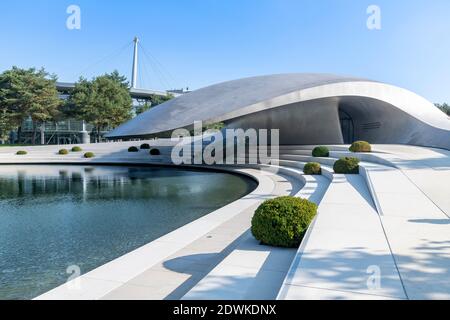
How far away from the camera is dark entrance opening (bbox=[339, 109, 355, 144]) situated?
26.2 m

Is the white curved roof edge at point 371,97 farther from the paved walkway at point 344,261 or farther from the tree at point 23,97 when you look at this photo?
the tree at point 23,97

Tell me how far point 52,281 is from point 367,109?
21892 millimetres

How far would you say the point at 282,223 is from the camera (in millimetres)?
5047

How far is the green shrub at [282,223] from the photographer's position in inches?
198

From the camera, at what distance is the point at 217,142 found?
2633cm

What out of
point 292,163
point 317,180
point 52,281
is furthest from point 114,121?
point 52,281

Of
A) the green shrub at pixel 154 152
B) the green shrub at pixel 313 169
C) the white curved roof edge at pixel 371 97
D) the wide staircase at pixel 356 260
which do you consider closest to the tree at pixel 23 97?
the green shrub at pixel 154 152

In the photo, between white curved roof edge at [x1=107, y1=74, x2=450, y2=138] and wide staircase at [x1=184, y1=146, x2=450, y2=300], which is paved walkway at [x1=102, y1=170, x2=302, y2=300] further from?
white curved roof edge at [x1=107, y1=74, x2=450, y2=138]

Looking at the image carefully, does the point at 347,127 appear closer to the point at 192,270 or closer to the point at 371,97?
the point at 371,97

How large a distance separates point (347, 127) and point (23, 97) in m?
34.2

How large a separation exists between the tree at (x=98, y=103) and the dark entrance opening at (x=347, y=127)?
28624 millimetres

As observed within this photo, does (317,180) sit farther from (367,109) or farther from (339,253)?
(367,109)

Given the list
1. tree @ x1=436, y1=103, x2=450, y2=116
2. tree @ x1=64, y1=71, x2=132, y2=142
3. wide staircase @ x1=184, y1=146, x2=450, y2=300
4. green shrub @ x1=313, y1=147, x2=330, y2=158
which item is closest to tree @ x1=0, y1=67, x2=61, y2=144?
tree @ x1=64, y1=71, x2=132, y2=142

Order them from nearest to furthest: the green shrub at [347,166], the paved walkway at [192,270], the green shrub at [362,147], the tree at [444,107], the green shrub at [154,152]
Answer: the paved walkway at [192,270], the green shrub at [347,166], the green shrub at [362,147], the green shrub at [154,152], the tree at [444,107]
